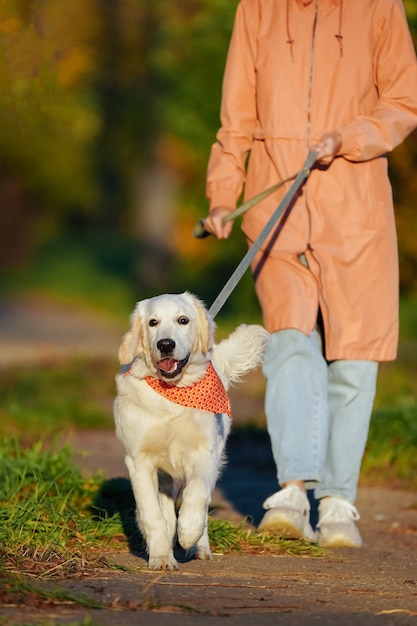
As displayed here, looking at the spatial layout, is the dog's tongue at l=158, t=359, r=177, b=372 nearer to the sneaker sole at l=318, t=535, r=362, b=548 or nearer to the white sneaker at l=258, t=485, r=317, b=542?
the white sneaker at l=258, t=485, r=317, b=542

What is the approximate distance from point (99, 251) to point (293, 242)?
35316mm

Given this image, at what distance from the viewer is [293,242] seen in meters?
5.55

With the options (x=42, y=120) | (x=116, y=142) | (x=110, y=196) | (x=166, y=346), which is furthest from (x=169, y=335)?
(x=110, y=196)

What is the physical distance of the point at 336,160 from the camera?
5.51 metres

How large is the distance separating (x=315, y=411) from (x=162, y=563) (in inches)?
49.6

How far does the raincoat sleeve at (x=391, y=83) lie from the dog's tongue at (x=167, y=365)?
125 cm

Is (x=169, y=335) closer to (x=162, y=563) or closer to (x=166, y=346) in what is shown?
(x=166, y=346)

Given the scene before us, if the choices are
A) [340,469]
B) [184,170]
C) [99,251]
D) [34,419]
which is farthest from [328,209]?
[99,251]

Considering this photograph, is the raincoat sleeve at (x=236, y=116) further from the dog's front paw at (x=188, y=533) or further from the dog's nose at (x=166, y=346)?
the dog's front paw at (x=188, y=533)

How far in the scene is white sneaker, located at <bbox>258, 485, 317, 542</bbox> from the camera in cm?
528

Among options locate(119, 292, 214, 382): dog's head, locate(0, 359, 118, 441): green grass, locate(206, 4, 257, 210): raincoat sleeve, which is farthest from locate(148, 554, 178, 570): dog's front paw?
locate(0, 359, 118, 441): green grass

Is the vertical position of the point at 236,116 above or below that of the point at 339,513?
above

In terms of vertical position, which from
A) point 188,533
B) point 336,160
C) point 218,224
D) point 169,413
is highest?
point 336,160

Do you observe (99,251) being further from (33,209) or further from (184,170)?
(184,170)
